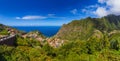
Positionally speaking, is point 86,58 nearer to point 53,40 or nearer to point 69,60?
point 69,60

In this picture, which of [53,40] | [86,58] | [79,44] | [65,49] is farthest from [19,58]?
[53,40]

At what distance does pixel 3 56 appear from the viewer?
128 feet

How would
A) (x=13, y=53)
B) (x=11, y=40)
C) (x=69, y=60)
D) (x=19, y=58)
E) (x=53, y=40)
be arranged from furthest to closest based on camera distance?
(x=53, y=40), (x=11, y=40), (x=69, y=60), (x=13, y=53), (x=19, y=58)

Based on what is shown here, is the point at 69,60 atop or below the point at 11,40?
below

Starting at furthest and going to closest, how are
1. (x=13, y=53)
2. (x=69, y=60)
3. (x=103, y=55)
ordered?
(x=103, y=55)
(x=69, y=60)
(x=13, y=53)

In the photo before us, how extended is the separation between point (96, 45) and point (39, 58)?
2681cm

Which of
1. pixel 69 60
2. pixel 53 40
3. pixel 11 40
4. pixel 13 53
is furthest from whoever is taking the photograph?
pixel 53 40

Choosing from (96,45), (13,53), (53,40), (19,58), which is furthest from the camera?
(53,40)

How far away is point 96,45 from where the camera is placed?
65.1 metres

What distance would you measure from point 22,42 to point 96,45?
22.0 m

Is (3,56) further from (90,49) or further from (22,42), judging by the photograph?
(90,49)

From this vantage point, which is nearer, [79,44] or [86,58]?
[86,58]

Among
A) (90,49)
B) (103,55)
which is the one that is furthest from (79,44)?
(103,55)

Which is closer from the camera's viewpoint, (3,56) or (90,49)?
(3,56)
